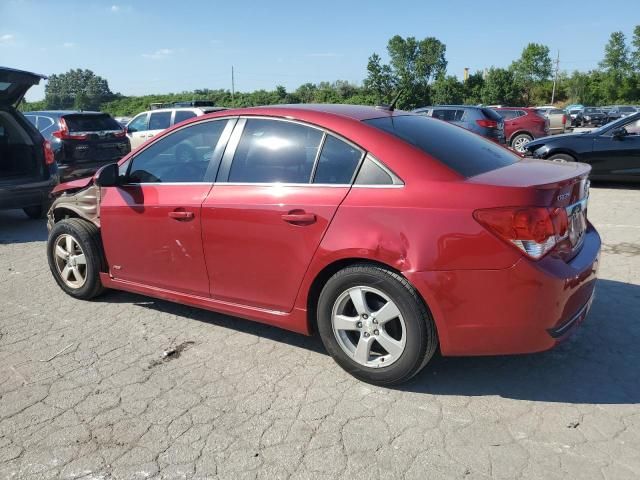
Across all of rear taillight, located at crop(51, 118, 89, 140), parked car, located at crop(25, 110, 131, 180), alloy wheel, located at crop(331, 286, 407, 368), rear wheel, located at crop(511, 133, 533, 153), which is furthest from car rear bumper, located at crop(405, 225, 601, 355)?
rear wheel, located at crop(511, 133, 533, 153)

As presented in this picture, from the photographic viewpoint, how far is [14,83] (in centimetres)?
701

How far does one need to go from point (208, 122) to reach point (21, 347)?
6.85ft

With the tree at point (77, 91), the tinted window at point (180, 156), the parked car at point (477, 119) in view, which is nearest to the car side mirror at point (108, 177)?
the tinted window at point (180, 156)

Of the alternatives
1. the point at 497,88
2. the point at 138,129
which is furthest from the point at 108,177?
the point at 497,88

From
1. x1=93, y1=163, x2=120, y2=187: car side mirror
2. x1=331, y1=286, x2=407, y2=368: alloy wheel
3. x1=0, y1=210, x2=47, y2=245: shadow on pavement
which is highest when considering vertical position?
x1=93, y1=163, x2=120, y2=187: car side mirror

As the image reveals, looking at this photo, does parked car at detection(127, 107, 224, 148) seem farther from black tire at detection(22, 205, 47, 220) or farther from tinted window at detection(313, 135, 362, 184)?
tinted window at detection(313, 135, 362, 184)

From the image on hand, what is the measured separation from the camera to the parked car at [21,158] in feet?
23.7

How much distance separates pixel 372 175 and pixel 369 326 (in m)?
0.86

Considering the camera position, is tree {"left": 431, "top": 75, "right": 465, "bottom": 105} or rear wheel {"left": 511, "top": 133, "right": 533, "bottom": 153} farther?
tree {"left": 431, "top": 75, "right": 465, "bottom": 105}

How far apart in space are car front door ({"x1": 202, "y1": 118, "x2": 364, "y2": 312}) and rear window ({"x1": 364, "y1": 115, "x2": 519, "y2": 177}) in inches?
14.7

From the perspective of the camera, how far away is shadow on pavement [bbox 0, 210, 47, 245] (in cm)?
727

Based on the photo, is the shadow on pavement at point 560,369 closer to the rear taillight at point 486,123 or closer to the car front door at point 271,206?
the car front door at point 271,206

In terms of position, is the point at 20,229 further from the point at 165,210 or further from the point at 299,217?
the point at 299,217

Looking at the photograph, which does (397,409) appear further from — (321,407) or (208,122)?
(208,122)
